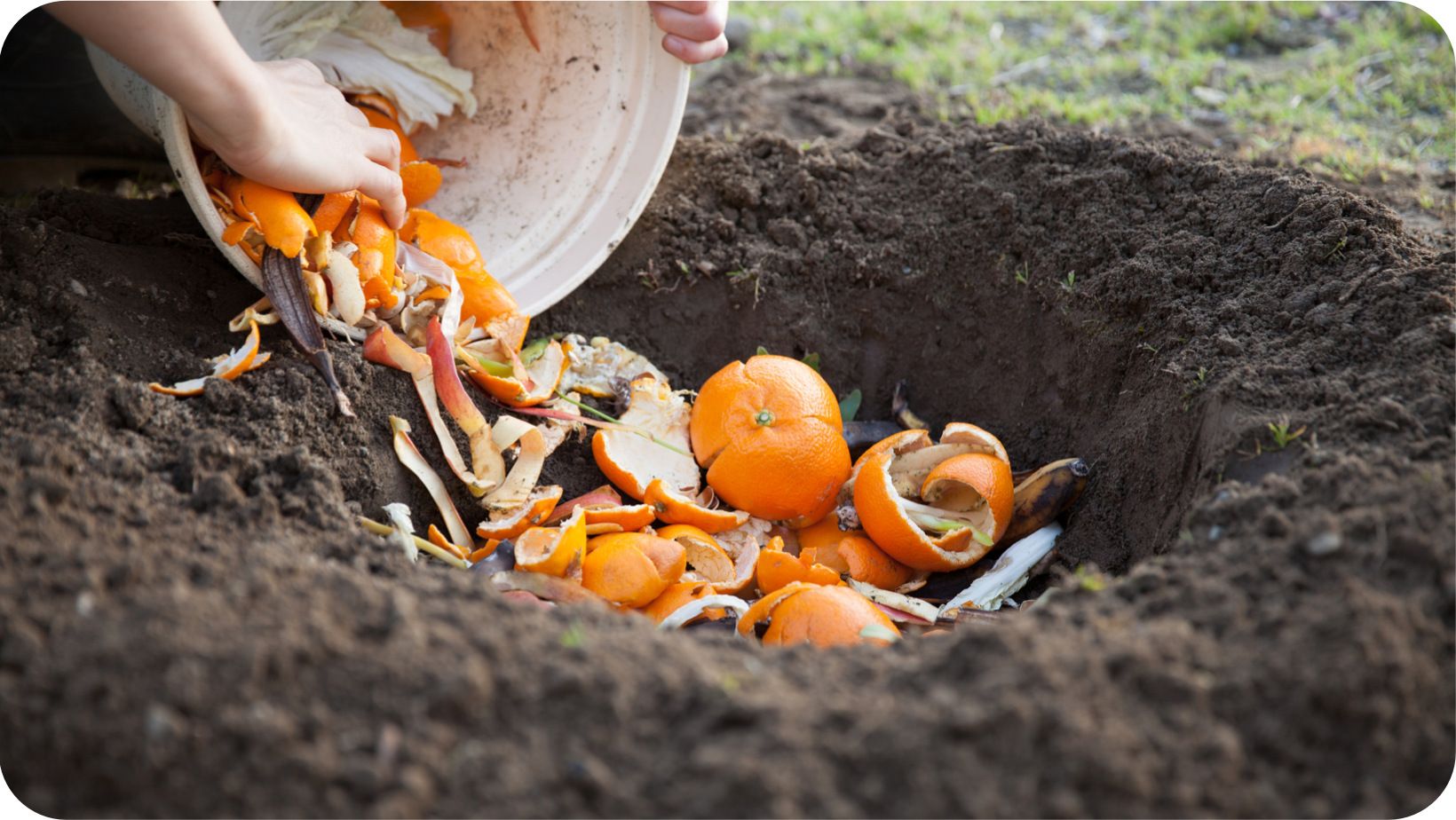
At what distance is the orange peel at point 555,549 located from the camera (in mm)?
2518

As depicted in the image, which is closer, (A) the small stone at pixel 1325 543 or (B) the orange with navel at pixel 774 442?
(A) the small stone at pixel 1325 543

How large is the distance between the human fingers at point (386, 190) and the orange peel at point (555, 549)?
969 millimetres

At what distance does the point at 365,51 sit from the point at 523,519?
5.27 ft

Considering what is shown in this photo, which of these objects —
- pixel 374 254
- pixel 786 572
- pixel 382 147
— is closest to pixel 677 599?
pixel 786 572

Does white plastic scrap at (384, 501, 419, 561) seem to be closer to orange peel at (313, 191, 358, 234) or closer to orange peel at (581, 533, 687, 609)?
orange peel at (581, 533, 687, 609)

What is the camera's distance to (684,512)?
2850mm

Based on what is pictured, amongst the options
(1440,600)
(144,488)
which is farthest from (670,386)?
(1440,600)

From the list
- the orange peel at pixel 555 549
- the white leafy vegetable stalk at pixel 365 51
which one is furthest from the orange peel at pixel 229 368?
the white leafy vegetable stalk at pixel 365 51

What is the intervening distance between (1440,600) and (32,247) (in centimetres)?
311

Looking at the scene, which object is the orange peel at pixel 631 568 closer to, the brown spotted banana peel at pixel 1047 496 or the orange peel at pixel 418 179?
the brown spotted banana peel at pixel 1047 496

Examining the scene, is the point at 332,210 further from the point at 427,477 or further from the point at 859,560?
the point at 859,560

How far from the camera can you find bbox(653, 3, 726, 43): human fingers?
10.6 ft

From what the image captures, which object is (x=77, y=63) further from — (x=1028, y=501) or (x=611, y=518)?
(x=1028, y=501)

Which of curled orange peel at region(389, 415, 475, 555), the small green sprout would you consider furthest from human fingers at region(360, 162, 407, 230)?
the small green sprout
